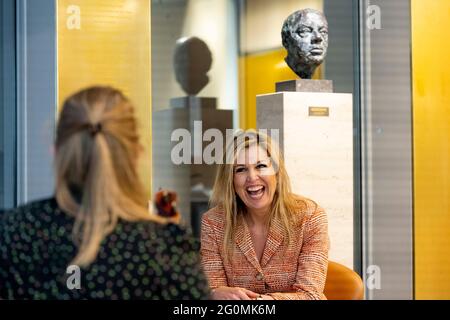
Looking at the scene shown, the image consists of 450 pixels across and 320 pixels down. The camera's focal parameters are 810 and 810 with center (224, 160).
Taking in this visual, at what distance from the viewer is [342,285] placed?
3434mm

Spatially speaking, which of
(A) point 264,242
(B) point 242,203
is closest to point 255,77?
(B) point 242,203

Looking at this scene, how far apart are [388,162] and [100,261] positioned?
329 centimetres

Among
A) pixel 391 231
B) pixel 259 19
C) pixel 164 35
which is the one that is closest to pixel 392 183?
pixel 391 231

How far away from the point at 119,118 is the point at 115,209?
0.27m

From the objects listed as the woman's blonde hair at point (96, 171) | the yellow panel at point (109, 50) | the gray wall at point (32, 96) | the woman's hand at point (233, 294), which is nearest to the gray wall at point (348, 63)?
the yellow panel at point (109, 50)

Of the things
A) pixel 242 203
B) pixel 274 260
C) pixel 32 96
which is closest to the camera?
pixel 274 260

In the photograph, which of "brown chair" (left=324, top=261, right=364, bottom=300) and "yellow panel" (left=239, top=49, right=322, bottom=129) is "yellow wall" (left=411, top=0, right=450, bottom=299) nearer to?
"yellow panel" (left=239, top=49, right=322, bottom=129)

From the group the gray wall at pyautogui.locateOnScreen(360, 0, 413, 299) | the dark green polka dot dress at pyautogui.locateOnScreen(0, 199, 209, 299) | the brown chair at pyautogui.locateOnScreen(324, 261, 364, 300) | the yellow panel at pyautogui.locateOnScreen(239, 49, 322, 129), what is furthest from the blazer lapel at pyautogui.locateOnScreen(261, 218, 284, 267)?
the gray wall at pyautogui.locateOnScreen(360, 0, 413, 299)

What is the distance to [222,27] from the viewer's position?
4.61 m

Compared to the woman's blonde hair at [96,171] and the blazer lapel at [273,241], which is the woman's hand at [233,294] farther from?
the woman's blonde hair at [96,171]

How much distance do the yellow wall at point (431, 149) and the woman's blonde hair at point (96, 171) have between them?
3221mm

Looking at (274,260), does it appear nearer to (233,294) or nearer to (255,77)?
(233,294)

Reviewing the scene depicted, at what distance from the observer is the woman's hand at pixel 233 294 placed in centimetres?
309
